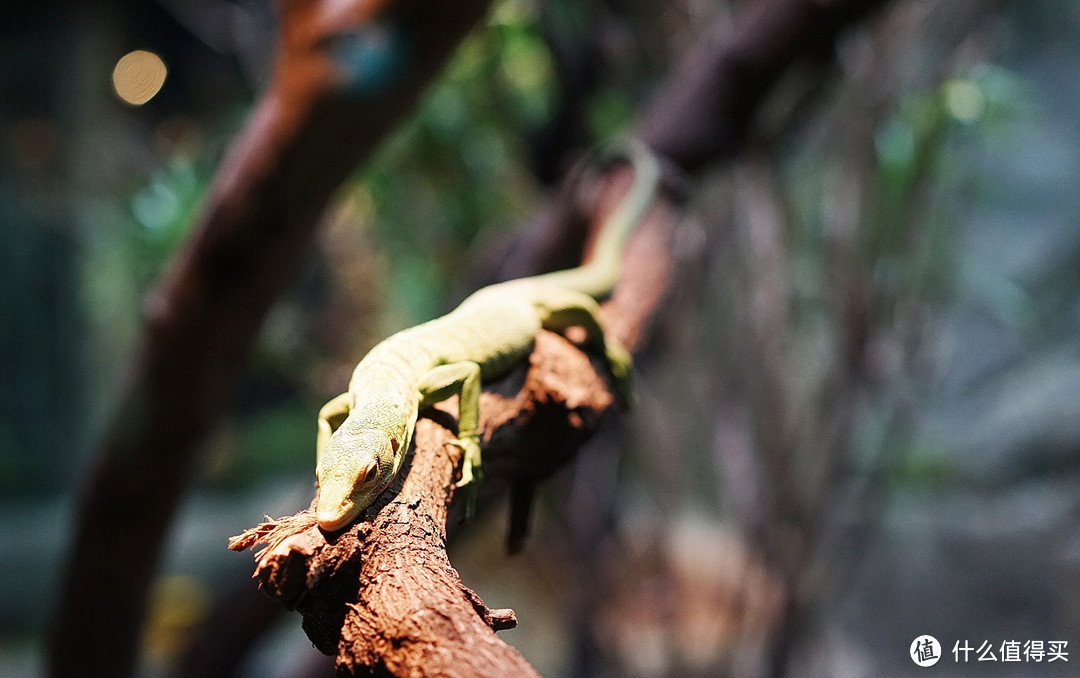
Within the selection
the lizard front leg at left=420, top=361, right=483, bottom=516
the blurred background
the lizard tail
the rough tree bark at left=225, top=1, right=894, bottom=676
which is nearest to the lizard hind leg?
the rough tree bark at left=225, top=1, right=894, bottom=676

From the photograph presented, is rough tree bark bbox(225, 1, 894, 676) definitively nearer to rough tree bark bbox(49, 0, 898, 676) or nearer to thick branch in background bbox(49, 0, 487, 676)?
rough tree bark bbox(49, 0, 898, 676)

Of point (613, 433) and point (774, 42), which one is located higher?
point (774, 42)

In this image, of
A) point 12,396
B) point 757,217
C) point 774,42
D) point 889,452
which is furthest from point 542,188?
point 12,396

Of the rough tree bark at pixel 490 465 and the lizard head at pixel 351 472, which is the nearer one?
the rough tree bark at pixel 490 465

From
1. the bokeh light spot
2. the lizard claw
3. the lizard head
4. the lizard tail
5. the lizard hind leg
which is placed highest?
the bokeh light spot

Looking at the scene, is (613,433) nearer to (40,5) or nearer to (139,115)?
(139,115)

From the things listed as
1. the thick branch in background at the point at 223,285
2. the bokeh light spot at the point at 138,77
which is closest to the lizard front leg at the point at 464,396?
the thick branch in background at the point at 223,285

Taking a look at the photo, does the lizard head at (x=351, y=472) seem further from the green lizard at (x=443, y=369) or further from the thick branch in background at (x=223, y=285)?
the thick branch in background at (x=223, y=285)
